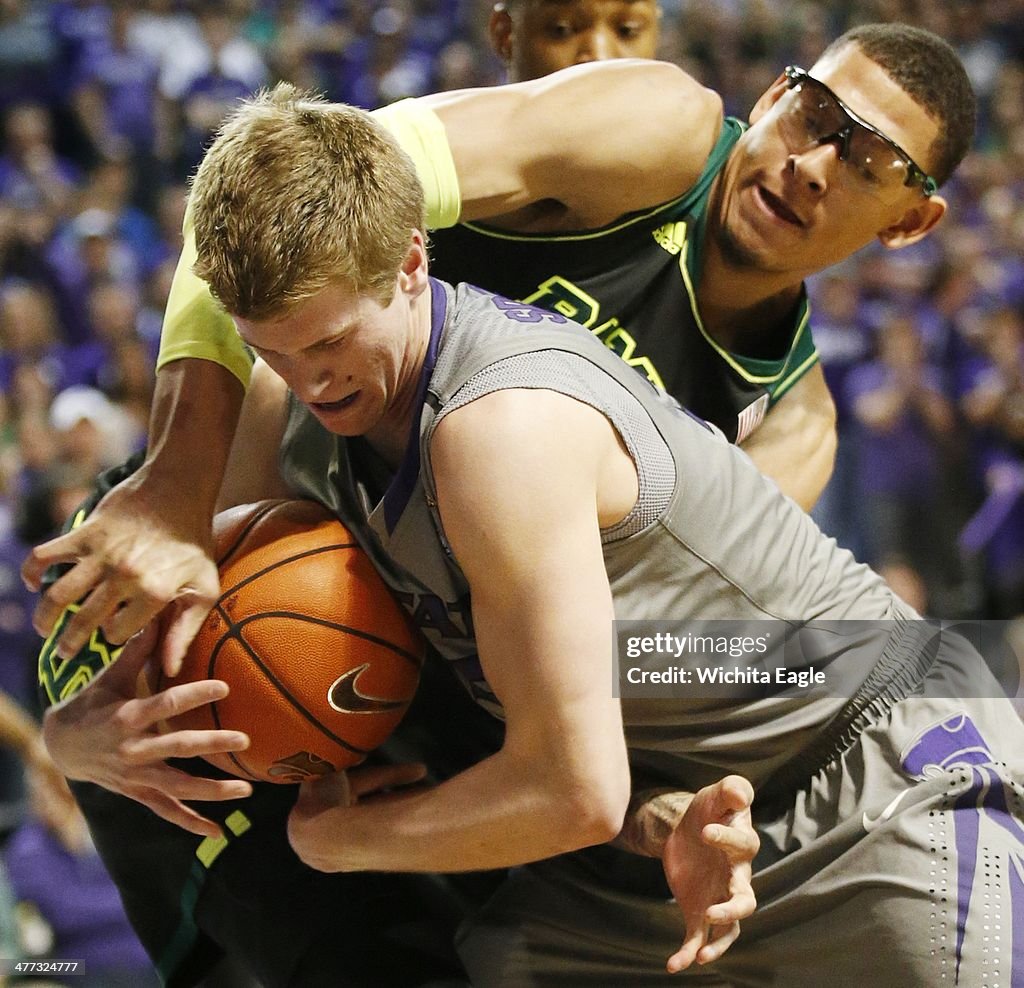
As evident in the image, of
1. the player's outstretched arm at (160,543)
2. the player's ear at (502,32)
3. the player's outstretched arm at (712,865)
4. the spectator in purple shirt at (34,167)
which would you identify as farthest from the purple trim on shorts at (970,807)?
the spectator in purple shirt at (34,167)

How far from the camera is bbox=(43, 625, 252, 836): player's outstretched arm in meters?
2.11

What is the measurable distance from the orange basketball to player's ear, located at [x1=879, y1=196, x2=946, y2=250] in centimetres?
135

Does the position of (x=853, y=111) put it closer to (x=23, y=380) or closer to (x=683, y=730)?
(x=683, y=730)

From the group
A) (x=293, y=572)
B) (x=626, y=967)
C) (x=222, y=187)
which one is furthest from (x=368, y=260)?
(x=626, y=967)

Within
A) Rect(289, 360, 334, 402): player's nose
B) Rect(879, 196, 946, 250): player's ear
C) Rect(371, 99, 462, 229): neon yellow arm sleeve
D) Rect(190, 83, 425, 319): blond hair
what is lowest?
Rect(879, 196, 946, 250): player's ear

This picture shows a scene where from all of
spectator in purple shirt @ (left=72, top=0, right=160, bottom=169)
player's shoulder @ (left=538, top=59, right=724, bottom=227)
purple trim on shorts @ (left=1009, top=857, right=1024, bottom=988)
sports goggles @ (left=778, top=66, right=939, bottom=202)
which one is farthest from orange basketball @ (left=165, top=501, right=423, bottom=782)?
spectator in purple shirt @ (left=72, top=0, right=160, bottom=169)

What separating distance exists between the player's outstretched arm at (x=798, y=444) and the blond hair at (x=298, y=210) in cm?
125

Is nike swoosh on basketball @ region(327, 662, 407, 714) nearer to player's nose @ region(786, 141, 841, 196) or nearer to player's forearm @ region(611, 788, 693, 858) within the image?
player's forearm @ region(611, 788, 693, 858)

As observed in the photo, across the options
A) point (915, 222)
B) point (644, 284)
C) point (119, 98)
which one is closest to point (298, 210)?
point (644, 284)

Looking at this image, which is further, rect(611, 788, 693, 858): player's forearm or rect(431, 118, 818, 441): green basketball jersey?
rect(431, 118, 818, 441): green basketball jersey

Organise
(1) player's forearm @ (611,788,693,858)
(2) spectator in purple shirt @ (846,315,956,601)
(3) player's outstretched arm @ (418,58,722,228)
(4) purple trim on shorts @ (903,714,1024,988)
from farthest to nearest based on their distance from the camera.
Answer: (2) spectator in purple shirt @ (846,315,956,601), (3) player's outstretched arm @ (418,58,722,228), (1) player's forearm @ (611,788,693,858), (4) purple trim on shorts @ (903,714,1024,988)

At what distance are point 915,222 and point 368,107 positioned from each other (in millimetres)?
4939

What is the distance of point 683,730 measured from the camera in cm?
224

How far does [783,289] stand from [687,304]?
0.85ft
